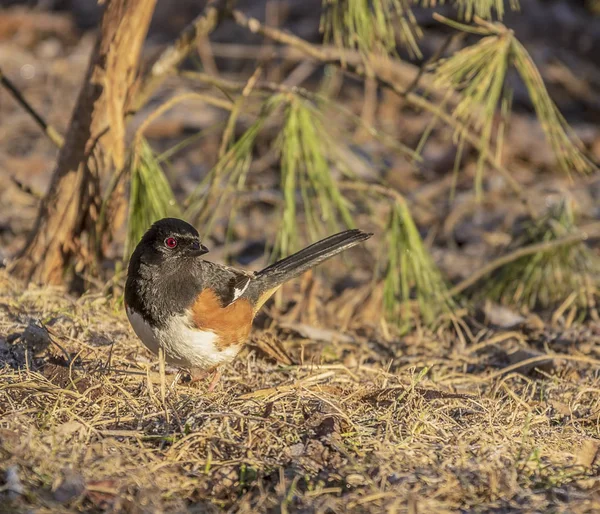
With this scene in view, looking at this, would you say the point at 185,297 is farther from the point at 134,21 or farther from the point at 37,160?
the point at 37,160

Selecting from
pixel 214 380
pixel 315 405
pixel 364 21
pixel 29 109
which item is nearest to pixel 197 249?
pixel 214 380

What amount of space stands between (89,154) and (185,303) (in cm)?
116

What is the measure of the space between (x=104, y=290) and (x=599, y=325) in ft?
7.63

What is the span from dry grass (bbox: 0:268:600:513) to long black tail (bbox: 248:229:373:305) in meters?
0.23

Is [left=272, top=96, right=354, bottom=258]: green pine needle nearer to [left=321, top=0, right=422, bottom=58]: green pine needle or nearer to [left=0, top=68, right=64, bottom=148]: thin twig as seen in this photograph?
[left=321, top=0, right=422, bottom=58]: green pine needle

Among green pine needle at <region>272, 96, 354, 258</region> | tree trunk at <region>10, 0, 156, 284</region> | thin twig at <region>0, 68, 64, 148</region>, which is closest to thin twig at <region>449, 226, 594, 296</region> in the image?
green pine needle at <region>272, 96, 354, 258</region>

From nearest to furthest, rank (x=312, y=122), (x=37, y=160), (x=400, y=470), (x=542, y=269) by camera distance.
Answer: (x=400, y=470)
(x=312, y=122)
(x=542, y=269)
(x=37, y=160)

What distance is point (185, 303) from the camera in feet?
9.21

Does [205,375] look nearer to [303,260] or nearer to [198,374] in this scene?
[198,374]

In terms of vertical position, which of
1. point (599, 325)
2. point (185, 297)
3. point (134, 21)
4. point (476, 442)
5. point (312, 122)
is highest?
point (134, 21)

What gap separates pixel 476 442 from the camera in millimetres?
2385

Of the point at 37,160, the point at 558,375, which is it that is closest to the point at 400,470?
the point at 558,375

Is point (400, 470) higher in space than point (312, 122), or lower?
lower

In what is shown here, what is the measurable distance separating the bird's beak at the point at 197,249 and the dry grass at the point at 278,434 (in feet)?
1.49
